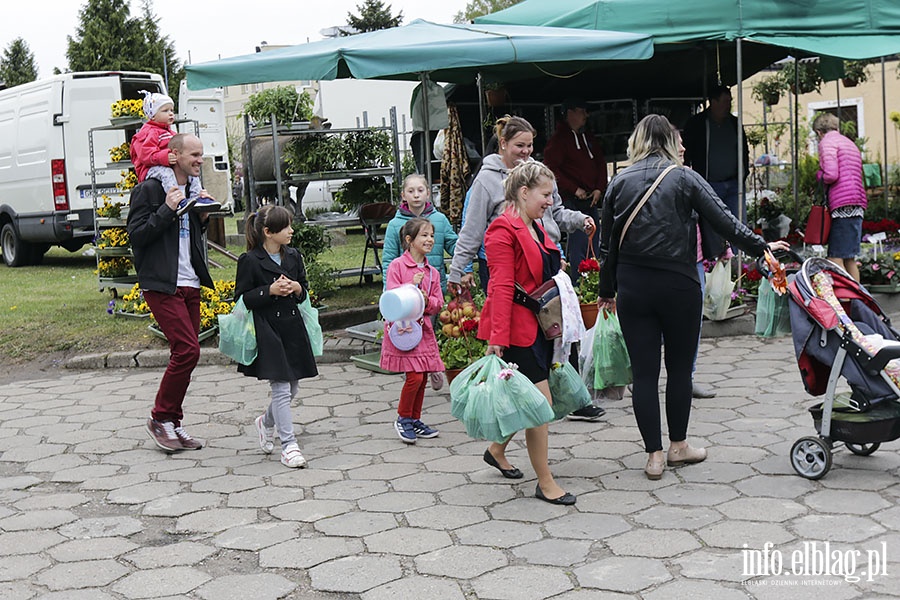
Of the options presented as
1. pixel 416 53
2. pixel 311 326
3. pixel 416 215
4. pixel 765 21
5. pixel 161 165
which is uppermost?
pixel 765 21

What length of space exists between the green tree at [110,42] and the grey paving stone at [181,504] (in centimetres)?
4117

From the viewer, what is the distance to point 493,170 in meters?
6.55

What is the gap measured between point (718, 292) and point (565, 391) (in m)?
4.03

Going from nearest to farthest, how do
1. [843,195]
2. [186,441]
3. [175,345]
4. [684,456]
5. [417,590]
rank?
[417,590], [684,456], [175,345], [186,441], [843,195]

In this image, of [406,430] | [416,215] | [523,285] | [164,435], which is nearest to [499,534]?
[523,285]

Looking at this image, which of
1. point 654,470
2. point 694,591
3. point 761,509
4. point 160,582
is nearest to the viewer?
point 694,591

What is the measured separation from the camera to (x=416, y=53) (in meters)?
7.74

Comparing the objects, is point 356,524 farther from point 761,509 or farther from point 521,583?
point 761,509

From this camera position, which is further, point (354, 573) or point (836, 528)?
point (836, 528)

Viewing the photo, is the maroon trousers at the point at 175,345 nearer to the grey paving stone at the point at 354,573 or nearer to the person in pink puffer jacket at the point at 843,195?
the grey paving stone at the point at 354,573

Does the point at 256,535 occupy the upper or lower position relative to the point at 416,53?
lower

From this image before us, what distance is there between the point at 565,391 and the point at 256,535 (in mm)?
1687

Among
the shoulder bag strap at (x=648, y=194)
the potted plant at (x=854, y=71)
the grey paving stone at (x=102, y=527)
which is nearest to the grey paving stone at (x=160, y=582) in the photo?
the grey paving stone at (x=102, y=527)

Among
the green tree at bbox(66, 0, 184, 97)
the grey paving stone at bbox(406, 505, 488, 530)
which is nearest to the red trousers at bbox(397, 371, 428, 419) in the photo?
the grey paving stone at bbox(406, 505, 488, 530)
